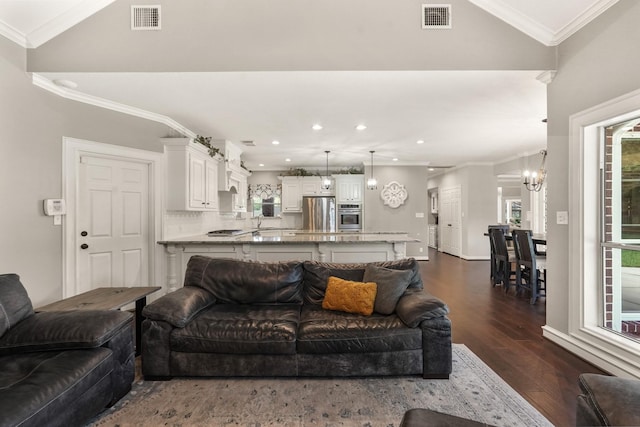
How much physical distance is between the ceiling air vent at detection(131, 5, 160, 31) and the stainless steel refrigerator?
523 centimetres

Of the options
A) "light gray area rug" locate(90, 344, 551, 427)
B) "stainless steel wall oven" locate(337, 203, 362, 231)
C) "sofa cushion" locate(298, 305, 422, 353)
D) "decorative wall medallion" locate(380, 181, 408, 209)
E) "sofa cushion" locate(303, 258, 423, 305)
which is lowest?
"light gray area rug" locate(90, 344, 551, 427)

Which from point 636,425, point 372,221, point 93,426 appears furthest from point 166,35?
point 372,221

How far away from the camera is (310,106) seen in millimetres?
3727

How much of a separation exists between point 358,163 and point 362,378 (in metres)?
6.02

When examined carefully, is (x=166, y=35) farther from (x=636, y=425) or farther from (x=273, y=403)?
(x=636, y=425)

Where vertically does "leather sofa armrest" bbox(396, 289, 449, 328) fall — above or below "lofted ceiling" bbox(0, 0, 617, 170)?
below

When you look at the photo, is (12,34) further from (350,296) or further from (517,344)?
(517,344)

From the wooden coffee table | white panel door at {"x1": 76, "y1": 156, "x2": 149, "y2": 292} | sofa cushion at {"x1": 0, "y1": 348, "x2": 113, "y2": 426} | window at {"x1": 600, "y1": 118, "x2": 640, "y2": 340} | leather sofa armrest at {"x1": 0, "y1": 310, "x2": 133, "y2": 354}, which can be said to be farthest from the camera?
white panel door at {"x1": 76, "y1": 156, "x2": 149, "y2": 292}

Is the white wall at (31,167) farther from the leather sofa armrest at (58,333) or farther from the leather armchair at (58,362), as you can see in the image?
the leather sofa armrest at (58,333)

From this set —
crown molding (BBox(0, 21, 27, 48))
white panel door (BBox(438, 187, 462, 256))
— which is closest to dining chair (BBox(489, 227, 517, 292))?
white panel door (BBox(438, 187, 462, 256))

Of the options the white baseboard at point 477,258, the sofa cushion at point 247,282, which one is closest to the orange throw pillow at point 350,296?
the sofa cushion at point 247,282

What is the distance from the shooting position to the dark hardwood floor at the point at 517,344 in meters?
2.07

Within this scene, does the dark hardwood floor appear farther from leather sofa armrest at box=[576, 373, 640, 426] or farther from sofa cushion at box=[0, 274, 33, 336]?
sofa cushion at box=[0, 274, 33, 336]

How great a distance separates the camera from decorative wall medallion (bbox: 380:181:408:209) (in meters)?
7.74
